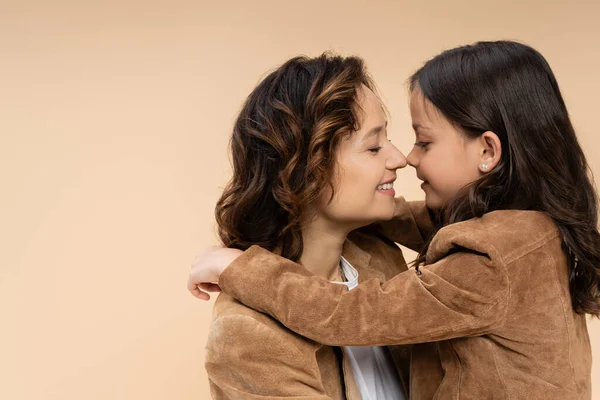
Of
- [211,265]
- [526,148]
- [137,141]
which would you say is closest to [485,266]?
[526,148]

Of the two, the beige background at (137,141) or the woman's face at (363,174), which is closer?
the woman's face at (363,174)

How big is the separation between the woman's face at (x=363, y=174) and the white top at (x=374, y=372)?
203 mm

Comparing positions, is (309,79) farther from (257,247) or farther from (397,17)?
(397,17)

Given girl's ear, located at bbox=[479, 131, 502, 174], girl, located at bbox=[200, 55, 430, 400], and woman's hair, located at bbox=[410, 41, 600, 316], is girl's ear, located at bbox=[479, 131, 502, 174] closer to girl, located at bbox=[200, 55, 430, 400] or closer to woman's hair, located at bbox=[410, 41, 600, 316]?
woman's hair, located at bbox=[410, 41, 600, 316]

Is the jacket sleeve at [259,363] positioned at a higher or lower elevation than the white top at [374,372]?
higher

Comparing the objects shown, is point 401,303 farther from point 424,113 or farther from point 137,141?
point 137,141

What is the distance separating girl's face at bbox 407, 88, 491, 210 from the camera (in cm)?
195

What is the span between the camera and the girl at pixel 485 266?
1.70 metres

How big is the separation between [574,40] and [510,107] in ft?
6.06

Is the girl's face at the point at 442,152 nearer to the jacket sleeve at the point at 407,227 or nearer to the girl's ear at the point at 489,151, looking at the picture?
the girl's ear at the point at 489,151

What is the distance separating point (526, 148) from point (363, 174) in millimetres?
420

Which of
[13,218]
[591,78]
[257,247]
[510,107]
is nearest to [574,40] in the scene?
[591,78]

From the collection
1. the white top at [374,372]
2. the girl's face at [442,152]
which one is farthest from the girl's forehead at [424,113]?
the white top at [374,372]

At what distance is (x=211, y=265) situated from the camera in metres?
1.87
